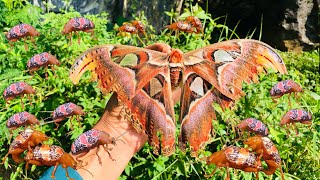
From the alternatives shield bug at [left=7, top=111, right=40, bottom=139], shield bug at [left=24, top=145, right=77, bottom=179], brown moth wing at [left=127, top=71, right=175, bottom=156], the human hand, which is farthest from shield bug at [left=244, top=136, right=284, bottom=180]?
shield bug at [left=7, top=111, right=40, bottom=139]

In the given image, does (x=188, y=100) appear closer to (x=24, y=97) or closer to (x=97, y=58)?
(x=97, y=58)

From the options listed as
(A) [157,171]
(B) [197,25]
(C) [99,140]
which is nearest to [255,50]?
(C) [99,140]

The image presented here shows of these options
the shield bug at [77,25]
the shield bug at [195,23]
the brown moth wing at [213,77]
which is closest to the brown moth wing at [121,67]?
the brown moth wing at [213,77]

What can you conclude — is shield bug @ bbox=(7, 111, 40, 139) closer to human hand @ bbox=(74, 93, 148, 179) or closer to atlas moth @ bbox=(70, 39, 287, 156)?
human hand @ bbox=(74, 93, 148, 179)

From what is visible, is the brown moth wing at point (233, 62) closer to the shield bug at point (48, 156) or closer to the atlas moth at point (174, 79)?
the atlas moth at point (174, 79)

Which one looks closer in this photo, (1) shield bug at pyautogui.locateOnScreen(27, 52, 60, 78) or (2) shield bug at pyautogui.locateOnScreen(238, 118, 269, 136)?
(2) shield bug at pyautogui.locateOnScreen(238, 118, 269, 136)

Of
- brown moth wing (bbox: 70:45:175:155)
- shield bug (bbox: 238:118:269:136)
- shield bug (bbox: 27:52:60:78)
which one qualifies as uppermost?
brown moth wing (bbox: 70:45:175:155)

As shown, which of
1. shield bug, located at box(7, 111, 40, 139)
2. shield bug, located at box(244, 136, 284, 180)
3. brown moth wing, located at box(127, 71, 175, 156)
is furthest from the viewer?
shield bug, located at box(7, 111, 40, 139)

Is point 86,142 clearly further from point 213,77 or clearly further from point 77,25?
point 77,25

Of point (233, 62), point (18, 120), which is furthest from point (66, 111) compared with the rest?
point (233, 62)
